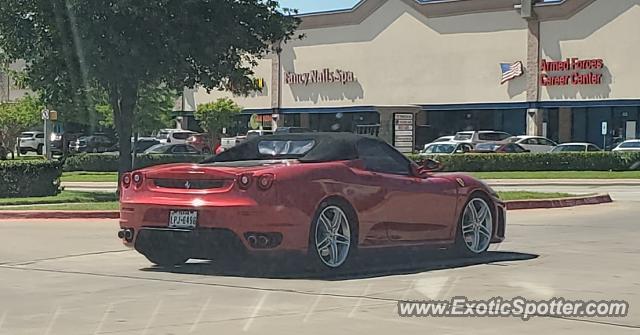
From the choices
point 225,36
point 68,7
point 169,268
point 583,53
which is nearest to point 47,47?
point 68,7

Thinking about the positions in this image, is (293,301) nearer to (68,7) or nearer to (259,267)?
(259,267)

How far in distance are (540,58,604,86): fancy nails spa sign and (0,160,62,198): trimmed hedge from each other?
116ft

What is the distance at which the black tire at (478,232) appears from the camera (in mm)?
12055

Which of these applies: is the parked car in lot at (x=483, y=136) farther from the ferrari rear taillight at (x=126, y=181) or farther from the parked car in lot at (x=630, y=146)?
the ferrari rear taillight at (x=126, y=181)

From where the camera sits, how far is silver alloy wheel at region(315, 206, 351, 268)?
10375 millimetres

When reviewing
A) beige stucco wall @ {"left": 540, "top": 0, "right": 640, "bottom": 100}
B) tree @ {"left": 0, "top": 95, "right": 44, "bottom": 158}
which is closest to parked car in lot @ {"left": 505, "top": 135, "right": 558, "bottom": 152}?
beige stucco wall @ {"left": 540, "top": 0, "right": 640, "bottom": 100}

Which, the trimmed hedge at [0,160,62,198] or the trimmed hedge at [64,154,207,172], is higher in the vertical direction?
the trimmed hedge at [0,160,62,198]

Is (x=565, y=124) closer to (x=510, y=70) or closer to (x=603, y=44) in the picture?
(x=510, y=70)

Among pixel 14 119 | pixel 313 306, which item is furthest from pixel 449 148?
pixel 313 306

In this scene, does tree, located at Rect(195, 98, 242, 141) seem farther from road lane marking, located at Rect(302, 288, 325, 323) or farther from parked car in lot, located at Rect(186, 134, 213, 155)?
road lane marking, located at Rect(302, 288, 325, 323)

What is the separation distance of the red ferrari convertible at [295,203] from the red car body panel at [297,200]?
0.4 inches

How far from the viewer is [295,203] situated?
10070 millimetres

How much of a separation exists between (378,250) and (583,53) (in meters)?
44.8

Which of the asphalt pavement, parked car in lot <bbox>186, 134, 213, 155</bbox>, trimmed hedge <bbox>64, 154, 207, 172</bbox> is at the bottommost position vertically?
trimmed hedge <bbox>64, 154, 207, 172</bbox>
